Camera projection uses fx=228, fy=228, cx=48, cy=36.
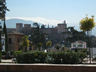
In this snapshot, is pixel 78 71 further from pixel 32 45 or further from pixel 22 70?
pixel 32 45

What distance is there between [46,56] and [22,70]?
7.69 ft

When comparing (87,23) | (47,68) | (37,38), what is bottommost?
(47,68)

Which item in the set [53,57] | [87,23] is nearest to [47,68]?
[53,57]

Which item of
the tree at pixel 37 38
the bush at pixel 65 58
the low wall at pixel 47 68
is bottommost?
the low wall at pixel 47 68

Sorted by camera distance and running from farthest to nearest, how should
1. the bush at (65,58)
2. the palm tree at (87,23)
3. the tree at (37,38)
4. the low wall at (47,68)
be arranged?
the tree at (37,38) → the palm tree at (87,23) → the bush at (65,58) → the low wall at (47,68)

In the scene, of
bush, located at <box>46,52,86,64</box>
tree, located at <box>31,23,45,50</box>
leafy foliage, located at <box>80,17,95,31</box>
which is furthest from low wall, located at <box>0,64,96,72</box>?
tree, located at <box>31,23,45,50</box>

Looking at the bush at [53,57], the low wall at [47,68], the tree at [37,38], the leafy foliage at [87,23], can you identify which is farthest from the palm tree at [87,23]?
the tree at [37,38]

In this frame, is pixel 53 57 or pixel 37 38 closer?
pixel 53 57

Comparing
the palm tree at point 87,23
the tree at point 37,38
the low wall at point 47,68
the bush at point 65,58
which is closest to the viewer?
the low wall at point 47,68

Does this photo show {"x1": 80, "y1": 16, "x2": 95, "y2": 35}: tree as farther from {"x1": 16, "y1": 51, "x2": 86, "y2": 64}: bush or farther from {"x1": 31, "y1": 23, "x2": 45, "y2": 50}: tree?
{"x1": 31, "y1": 23, "x2": 45, "y2": 50}: tree

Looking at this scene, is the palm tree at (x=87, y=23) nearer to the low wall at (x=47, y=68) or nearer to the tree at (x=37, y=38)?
the low wall at (x=47, y=68)

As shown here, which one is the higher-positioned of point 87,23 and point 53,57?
point 87,23

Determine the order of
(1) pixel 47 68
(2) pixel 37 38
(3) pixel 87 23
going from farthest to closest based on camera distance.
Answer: (2) pixel 37 38
(3) pixel 87 23
(1) pixel 47 68

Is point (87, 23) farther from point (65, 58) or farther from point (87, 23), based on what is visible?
point (65, 58)
